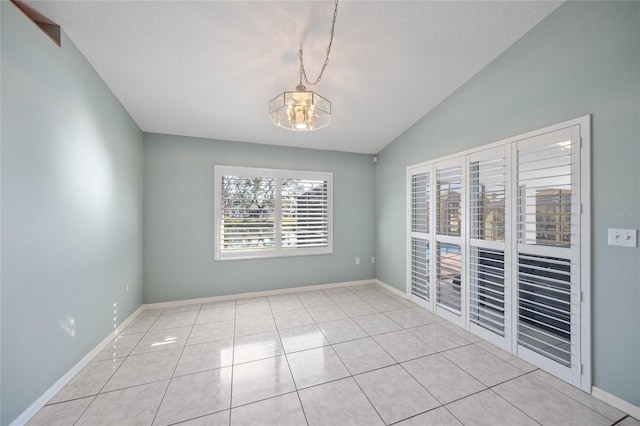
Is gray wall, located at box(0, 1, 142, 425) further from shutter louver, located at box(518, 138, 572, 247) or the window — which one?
shutter louver, located at box(518, 138, 572, 247)

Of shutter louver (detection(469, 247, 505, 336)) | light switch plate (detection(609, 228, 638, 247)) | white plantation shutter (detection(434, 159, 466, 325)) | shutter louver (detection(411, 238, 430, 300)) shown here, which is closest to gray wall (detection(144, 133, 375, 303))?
shutter louver (detection(411, 238, 430, 300))

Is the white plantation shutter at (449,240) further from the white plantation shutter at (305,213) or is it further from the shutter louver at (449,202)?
the white plantation shutter at (305,213)

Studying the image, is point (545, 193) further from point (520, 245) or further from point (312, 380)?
point (312, 380)

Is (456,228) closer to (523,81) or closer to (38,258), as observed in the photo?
(523,81)

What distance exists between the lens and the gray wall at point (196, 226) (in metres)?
3.47

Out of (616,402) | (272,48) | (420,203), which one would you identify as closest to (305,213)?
(420,203)

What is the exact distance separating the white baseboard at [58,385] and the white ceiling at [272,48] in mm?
2630

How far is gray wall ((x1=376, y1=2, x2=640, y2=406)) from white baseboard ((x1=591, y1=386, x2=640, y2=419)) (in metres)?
0.04

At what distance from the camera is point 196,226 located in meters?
3.64

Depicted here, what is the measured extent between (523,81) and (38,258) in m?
4.19

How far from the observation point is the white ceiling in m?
1.82

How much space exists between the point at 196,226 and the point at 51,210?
1874 millimetres

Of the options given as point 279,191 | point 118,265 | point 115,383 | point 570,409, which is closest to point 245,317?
point 115,383

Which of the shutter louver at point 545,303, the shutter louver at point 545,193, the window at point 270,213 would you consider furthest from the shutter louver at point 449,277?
the window at point 270,213
